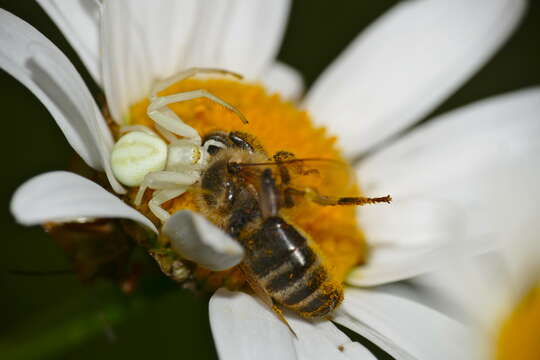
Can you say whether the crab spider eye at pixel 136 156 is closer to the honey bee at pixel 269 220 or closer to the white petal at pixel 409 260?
the honey bee at pixel 269 220

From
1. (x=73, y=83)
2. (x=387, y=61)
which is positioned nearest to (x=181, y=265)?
(x=73, y=83)

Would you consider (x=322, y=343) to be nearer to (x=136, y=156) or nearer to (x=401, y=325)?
(x=401, y=325)

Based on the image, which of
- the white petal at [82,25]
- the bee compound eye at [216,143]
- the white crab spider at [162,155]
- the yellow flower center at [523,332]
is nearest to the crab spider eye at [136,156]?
the white crab spider at [162,155]

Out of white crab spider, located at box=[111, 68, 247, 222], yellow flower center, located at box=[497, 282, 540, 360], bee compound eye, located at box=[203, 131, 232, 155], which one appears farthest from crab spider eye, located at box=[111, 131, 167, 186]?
yellow flower center, located at box=[497, 282, 540, 360]

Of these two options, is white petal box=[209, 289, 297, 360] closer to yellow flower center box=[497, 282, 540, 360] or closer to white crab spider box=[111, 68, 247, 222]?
white crab spider box=[111, 68, 247, 222]

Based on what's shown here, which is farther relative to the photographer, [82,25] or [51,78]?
[82,25]

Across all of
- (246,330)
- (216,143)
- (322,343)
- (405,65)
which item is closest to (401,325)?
(322,343)
